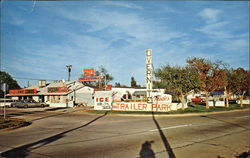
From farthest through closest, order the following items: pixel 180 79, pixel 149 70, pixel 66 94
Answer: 1. pixel 66 94
2. pixel 149 70
3. pixel 180 79

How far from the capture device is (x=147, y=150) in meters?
8.55

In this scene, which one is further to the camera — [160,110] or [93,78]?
[93,78]

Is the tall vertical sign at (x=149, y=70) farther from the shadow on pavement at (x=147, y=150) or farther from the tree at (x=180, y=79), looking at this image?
the shadow on pavement at (x=147, y=150)

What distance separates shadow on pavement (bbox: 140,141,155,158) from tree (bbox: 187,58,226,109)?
97.1 ft

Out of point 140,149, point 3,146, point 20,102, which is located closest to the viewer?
point 140,149

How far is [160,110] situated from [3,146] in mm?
23214

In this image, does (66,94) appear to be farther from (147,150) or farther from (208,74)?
(147,150)

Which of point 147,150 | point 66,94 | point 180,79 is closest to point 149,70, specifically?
point 180,79

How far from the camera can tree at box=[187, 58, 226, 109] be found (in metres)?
36.8

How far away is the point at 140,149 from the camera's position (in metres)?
8.69

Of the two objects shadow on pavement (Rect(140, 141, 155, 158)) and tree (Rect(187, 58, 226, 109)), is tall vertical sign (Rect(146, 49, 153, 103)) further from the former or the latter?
shadow on pavement (Rect(140, 141, 155, 158))

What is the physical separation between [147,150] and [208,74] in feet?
107

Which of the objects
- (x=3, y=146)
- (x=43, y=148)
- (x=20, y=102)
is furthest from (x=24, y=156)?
(x=20, y=102)

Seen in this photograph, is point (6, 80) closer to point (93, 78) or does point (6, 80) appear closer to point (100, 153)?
point (93, 78)
